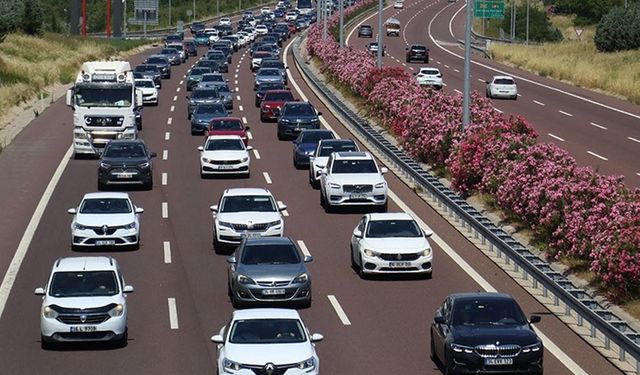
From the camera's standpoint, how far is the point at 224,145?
155 feet

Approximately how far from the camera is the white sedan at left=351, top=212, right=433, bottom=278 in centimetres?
3019

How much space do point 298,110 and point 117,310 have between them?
34028 millimetres

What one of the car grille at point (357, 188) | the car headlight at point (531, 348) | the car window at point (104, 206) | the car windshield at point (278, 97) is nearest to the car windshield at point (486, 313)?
the car headlight at point (531, 348)

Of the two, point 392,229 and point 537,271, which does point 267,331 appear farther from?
point 392,229

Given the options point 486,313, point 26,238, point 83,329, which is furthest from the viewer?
point 26,238

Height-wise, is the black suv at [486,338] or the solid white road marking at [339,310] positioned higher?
the black suv at [486,338]

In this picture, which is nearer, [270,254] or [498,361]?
[498,361]

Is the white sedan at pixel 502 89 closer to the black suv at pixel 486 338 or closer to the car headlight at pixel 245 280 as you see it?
the car headlight at pixel 245 280

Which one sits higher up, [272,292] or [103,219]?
[103,219]

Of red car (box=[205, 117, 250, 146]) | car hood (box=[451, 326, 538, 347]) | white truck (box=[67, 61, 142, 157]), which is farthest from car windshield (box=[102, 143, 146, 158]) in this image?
car hood (box=[451, 326, 538, 347])

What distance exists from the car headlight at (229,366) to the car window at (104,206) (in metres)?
14.4

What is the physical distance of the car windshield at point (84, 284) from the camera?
24656mm

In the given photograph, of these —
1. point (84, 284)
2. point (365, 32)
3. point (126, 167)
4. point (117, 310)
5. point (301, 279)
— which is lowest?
point (117, 310)

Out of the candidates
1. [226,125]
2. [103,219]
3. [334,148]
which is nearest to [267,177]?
[334,148]
